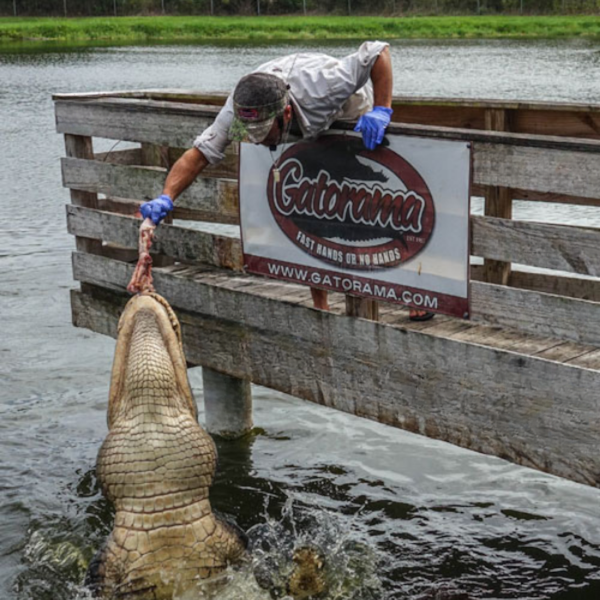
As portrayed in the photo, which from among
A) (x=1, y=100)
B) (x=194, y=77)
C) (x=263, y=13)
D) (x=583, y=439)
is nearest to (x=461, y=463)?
(x=583, y=439)

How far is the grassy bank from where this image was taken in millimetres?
57062

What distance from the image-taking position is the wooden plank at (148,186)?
6793 mm

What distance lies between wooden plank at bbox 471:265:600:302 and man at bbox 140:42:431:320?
1.85 metres

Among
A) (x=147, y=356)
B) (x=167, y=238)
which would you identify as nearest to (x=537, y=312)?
(x=147, y=356)

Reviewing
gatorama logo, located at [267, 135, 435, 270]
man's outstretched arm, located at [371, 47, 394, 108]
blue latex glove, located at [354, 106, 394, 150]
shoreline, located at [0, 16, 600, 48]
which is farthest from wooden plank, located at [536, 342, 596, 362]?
shoreline, located at [0, 16, 600, 48]

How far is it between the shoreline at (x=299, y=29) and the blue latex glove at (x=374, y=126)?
167ft

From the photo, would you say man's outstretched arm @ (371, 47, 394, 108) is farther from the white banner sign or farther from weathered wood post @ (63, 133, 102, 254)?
weathered wood post @ (63, 133, 102, 254)

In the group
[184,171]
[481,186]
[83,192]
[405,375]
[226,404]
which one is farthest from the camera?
[226,404]

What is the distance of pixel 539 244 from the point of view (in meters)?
5.25

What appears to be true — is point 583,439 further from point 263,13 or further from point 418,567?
point 263,13

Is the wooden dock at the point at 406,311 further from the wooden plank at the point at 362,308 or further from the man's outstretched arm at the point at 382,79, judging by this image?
the man's outstretched arm at the point at 382,79

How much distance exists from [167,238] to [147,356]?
1.78 m

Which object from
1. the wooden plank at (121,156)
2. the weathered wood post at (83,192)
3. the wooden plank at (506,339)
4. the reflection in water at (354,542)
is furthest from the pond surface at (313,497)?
the wooden plank at (121,156)

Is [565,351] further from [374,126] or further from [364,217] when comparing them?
[374,126]
